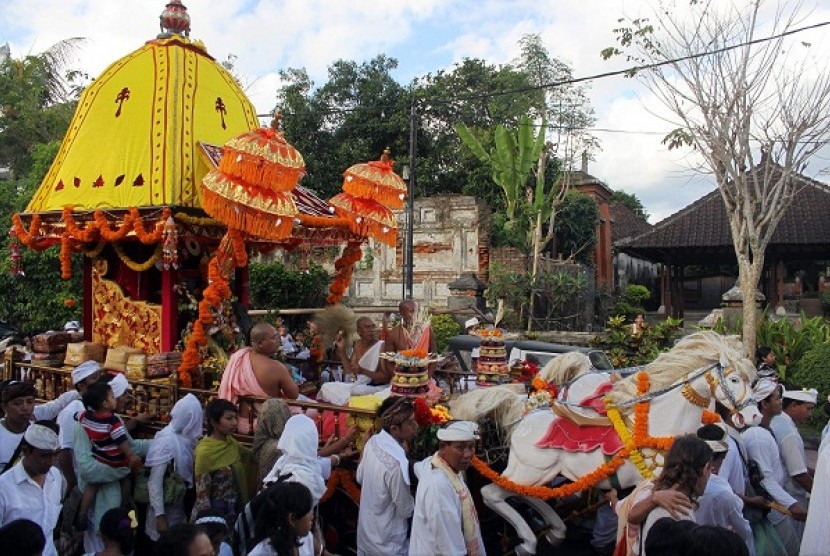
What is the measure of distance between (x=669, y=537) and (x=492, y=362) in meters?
5.01

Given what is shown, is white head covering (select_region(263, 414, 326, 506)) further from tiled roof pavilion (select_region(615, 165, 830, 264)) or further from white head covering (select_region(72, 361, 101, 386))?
tiled roof pavilion (select_region(615, 165, 830, 264))

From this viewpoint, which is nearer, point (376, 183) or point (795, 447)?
point (795, 447)

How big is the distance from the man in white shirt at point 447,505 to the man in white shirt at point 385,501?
0.37m

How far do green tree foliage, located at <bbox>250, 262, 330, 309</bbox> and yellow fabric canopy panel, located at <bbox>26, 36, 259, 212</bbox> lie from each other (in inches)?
459

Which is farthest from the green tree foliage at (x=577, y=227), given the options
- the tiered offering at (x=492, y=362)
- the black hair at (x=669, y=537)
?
the black hair at (x=669, y=537)

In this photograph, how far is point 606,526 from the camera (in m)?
5.82

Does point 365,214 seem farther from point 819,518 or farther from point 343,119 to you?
point 343,119

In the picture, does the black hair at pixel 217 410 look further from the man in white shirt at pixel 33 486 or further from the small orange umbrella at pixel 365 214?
→ the small orange umbrella at pixel 365 214

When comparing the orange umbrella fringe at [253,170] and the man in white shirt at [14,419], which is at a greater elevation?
the orange umbrella fringe at [253,170]

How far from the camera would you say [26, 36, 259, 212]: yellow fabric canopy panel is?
7.48m

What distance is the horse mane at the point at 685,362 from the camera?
510 cm

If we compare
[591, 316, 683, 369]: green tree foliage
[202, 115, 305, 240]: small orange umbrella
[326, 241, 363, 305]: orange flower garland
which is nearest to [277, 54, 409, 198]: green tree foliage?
[591, 316, 683, 369]: green tree foliage

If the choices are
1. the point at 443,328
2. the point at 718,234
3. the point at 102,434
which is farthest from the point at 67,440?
the point at 718,234

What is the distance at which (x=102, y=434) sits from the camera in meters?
4.98
